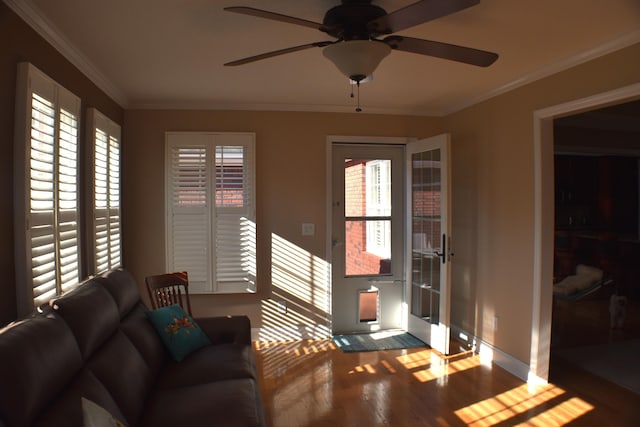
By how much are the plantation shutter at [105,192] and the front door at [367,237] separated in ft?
7.06

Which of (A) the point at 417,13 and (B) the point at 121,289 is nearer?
(A) the point at 417,13

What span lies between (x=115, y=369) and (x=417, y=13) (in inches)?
83.6

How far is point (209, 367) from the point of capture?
259 centimetres

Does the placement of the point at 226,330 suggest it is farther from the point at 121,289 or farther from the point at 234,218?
the point at 234,218

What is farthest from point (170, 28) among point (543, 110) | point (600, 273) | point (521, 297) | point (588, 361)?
point (600, 273)

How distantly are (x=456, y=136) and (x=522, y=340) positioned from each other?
212 cm

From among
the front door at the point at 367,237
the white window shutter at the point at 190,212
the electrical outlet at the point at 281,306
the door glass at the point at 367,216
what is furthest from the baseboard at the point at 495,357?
the white window shutter at the point at 190,212

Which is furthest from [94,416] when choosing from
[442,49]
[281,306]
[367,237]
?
[367,237]

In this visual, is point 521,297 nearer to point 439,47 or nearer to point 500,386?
point 500,386

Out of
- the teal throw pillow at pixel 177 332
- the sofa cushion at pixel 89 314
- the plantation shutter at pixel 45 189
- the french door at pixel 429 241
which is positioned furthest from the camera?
the french door at pixel 429 241

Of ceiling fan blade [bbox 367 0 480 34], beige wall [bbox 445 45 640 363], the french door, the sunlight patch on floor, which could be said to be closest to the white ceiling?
beige wall [bbox 445 45 640 363]

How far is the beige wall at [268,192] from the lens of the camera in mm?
4281

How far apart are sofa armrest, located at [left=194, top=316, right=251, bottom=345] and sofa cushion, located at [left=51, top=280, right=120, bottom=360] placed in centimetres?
78

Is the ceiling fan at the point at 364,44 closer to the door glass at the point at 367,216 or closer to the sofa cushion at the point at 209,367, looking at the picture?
the sofa cushion at the point at 209,367
